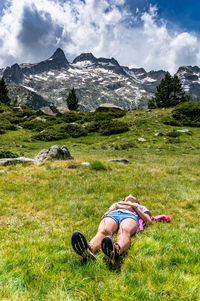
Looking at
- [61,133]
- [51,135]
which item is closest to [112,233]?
[51,135]

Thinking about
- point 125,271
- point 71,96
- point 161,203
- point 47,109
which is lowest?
point 161,203

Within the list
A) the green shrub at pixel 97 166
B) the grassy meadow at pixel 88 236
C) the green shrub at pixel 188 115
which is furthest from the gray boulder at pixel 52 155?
the green shrub at pixel 188 115

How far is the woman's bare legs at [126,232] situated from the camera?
11.5 feet

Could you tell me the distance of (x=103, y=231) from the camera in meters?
3.95

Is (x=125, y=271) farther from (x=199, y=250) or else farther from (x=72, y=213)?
(x=72, y=213)

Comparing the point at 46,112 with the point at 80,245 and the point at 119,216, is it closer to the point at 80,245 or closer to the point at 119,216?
the point at 119,216

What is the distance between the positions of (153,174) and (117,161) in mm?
3795

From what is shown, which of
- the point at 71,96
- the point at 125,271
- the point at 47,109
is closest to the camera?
the point at 125,271

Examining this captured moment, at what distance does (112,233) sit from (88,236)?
583 mm

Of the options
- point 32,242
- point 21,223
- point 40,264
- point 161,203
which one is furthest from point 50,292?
point 161,203

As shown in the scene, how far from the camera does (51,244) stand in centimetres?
371

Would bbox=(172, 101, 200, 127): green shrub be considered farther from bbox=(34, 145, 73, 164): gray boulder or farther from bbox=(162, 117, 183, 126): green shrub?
bbox=(34, 145, 73, 164): gray boulder

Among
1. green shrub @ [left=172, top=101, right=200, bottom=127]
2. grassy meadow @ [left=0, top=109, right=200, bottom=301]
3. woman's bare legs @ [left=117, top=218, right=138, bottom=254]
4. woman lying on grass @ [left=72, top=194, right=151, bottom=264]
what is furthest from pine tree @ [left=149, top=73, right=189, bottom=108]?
woman's bare legs @ [left=117, top=218, right=138, bottom=254]

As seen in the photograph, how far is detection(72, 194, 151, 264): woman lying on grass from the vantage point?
311 cm
